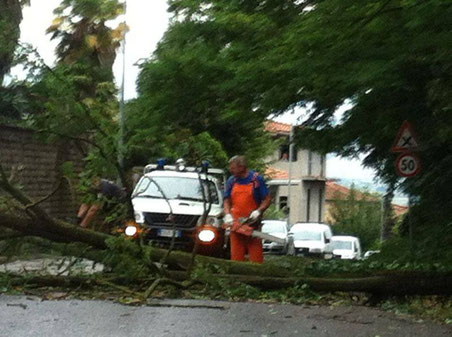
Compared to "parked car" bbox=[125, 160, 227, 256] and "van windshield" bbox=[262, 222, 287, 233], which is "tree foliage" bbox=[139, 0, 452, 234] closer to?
"parked car" bbox=[125, 160, 227, 256]

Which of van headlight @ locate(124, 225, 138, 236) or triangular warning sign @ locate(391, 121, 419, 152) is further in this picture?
triangular warning sign @ locate(391, 121, 419, 152)

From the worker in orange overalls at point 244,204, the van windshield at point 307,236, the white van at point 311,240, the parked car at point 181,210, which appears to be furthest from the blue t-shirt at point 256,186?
the van windshield at point 307,236

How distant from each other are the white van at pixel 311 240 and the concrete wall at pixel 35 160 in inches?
786

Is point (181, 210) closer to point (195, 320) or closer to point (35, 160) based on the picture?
point (195, 320)

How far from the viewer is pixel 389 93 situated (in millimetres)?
9852

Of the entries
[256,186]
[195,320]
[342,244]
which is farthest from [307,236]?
[195,320]

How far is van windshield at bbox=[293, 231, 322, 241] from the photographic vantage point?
156 feet

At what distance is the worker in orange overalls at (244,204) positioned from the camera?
41.5ft

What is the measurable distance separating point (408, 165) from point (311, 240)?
3491cm

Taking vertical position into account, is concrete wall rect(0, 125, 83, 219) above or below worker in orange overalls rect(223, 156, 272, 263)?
above

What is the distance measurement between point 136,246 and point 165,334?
2.85m

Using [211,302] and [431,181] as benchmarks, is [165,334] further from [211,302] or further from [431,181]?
[431,181]

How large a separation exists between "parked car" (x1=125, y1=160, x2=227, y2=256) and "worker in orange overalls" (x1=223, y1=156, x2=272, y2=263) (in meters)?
1.86

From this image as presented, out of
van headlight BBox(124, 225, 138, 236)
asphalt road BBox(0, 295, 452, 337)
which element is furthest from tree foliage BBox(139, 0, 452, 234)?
asphalt road BBox(0, 295, 452, 337)
